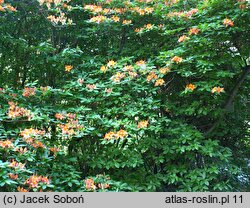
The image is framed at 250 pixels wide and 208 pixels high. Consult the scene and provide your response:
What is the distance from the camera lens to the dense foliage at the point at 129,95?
2469 millimetres

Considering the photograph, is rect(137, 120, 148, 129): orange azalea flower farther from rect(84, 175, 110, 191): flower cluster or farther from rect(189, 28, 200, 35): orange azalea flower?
rect(189, 28, 200, 35): orange azalea flower

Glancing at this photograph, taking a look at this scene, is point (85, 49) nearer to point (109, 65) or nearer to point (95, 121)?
point (109, 65)

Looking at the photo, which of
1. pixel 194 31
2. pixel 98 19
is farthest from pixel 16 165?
pixel 194 31

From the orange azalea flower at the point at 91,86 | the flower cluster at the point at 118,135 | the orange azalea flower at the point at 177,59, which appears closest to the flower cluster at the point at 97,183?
the flower cluster at the point at 118,135

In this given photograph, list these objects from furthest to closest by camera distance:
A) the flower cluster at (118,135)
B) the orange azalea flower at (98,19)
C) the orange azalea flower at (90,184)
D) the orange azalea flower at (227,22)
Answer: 1. the orange azalea flower at (98,19)
2. the orange azalea flower at (227,22)
3. the flower cluster at (118,135)
4. the orange azalea flower at (90,184)

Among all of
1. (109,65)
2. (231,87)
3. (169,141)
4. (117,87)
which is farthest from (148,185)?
(231,87)

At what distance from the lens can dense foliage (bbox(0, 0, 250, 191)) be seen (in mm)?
2469

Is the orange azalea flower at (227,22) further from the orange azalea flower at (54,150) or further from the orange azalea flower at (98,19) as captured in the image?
the orange azalea flower at (54,150)

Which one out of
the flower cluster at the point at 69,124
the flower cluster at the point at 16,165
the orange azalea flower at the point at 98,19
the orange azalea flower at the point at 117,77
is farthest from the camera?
the orange azalea flower at the point at 98,19

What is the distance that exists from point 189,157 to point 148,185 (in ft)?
1.46

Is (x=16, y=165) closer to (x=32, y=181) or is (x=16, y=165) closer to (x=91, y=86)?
(x=32, y=181)

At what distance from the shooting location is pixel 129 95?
2797 mm

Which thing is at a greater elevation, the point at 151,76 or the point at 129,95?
the point at 151,76

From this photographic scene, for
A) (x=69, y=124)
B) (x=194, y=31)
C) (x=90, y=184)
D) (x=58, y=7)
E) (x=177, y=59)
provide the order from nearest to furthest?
(x=90, y=184) → (x=69, y=124) → (x=177, y=59) → (x=194, y=31) → (x=58, y=7)
